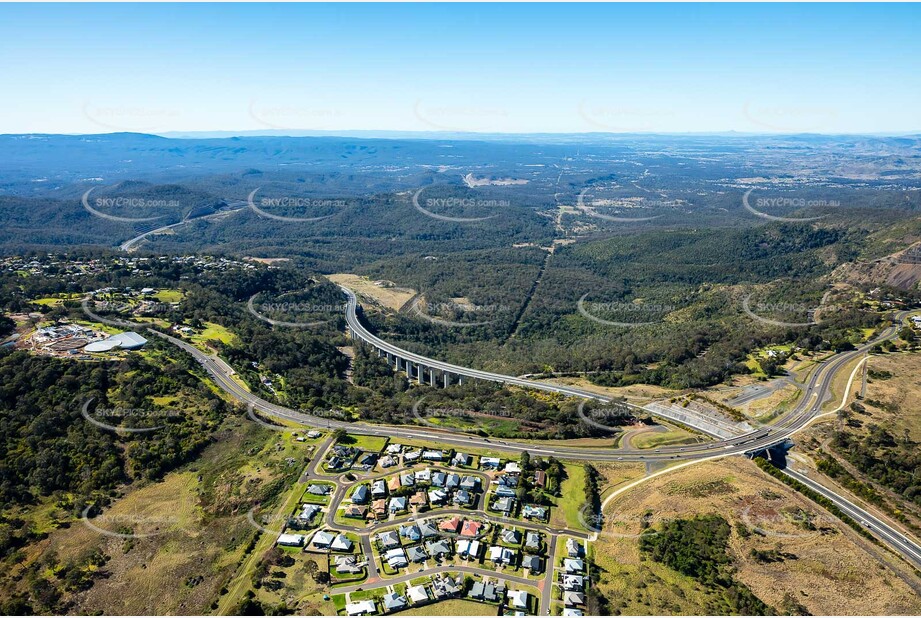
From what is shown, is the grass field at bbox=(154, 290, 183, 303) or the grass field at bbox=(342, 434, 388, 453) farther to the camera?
the grass field at bbox=(154, 290, 183, 303)

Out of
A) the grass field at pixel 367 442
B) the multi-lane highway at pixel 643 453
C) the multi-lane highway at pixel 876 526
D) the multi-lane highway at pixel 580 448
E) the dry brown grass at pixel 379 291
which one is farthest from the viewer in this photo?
the dry brown grass at pixel 379 291

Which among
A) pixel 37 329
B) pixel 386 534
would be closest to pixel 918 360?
pixel 386 534

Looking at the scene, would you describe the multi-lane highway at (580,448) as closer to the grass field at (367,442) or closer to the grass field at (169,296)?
the grass field at (367,442)

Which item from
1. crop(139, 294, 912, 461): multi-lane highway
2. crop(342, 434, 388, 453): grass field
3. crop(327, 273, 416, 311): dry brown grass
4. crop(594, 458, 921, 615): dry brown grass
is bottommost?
crop(327, 273, 416, 311): dry brown grass

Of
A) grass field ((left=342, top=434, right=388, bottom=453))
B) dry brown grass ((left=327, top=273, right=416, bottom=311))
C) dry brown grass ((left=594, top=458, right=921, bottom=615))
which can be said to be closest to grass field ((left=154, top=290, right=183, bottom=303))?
dry brown grass ((left=327, top=273, right=416, bottom=311))

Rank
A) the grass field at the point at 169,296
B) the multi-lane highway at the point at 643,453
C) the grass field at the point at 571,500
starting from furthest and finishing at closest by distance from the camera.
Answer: the grass field at the point at 169,296
the multi-lane highway at the point at 643,453
the grass field at the point at 571,500

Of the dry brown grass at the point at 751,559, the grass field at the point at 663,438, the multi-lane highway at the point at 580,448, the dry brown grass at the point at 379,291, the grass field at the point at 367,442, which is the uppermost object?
the dry brown grass at the point at 751,559

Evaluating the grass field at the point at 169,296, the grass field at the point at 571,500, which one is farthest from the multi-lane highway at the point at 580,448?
the grass field at the point at 169,296

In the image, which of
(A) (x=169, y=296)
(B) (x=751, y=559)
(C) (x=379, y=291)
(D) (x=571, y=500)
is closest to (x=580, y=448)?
(D) (x=571, y=500)

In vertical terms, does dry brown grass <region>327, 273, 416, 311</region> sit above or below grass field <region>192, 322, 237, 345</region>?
below

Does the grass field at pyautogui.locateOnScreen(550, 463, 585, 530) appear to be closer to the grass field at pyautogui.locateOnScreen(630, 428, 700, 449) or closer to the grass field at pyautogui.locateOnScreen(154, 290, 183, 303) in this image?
the grass field at pyautogui.locateOnScreen(630, 428, 700, 449)

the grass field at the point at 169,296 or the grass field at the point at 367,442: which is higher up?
the grass field at the point at 169,296
